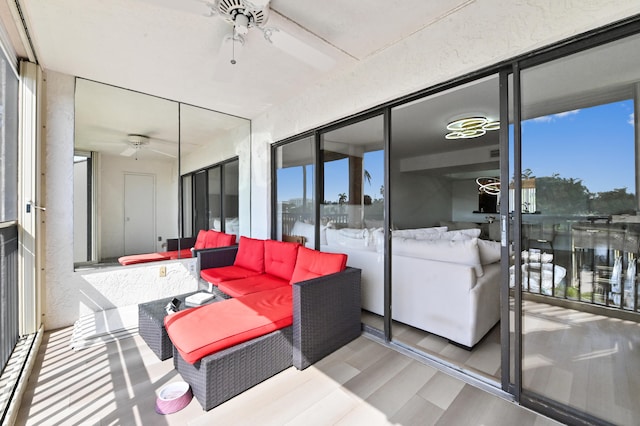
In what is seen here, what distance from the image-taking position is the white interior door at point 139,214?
3516 millimetres

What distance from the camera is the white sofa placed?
227cm

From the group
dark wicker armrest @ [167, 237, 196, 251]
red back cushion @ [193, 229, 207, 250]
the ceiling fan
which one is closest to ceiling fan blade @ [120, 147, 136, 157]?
dark wicker armrest @ [167, 237, 196, 251]

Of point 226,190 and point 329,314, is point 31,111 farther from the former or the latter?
point 329,314

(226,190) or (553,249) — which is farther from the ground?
(226,190)

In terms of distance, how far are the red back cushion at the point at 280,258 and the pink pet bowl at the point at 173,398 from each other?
1.45 m

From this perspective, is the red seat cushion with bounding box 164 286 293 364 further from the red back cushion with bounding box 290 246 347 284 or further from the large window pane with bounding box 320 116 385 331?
the large window pane with bounding box 320 116 385 331

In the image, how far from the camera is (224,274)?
321cm

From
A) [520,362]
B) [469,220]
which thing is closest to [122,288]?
[520,362]

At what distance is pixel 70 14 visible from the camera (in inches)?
77.4

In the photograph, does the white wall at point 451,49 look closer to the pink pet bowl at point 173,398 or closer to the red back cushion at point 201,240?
the red back cushion at point 201,240

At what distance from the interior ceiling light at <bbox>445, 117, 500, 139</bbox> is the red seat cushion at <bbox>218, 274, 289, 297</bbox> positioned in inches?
120

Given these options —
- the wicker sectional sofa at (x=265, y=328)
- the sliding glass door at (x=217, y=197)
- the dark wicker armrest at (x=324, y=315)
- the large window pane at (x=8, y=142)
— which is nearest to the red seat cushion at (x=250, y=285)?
the wicker sectional sofa at (x=265, y=328)

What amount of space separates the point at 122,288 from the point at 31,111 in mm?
2066

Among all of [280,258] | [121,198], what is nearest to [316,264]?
[280,258]
